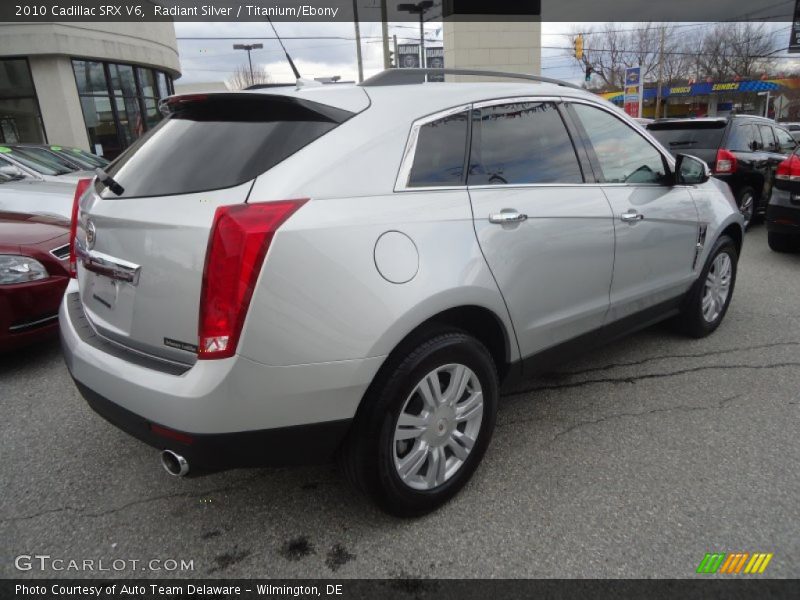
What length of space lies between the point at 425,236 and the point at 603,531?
1.35 meters

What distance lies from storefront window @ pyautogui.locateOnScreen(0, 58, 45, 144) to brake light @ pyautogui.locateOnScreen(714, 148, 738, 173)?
775 inches

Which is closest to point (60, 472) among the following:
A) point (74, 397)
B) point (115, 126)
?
point (74, 397)

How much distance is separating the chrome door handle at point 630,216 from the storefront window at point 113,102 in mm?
18669

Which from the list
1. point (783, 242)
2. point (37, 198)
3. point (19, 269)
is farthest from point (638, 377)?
point (37, 198)

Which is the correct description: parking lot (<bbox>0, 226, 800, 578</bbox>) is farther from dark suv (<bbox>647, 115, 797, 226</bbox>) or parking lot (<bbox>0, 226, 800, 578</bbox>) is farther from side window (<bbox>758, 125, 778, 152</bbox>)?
side window (<bbox>758, 125, 778, 152</bbox>)

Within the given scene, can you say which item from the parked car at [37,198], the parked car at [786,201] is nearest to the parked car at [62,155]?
the parked car at [37,198]

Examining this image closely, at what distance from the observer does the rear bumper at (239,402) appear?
183 centimetres

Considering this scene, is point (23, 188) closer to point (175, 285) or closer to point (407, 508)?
point (175, 285)

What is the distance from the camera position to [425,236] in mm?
2127

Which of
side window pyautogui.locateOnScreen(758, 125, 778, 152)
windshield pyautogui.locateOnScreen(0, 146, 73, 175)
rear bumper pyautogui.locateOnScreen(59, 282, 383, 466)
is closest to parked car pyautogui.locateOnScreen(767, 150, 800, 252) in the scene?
side window pyautogui.locateOnScreen(758, 125, 778, 152)

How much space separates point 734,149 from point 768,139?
54.1 inches

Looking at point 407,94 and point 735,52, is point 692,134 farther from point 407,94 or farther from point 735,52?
point 735,52

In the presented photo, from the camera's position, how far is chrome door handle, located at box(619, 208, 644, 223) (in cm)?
304

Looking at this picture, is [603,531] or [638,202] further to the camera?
[638,202]
